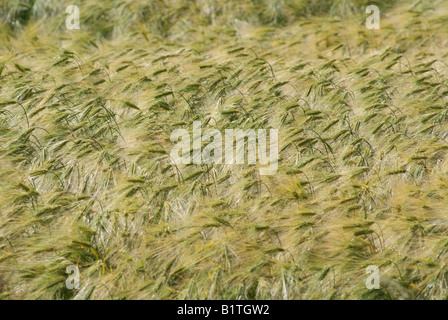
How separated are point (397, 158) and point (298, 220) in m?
1.24

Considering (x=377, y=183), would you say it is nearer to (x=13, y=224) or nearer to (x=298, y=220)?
(x=298, y=220)

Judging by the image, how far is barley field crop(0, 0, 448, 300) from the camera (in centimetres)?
435

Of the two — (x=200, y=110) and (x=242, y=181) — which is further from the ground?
(x=200, y=110)

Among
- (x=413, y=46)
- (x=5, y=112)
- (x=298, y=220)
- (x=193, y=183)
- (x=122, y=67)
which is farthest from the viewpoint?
(x=413, y=46)

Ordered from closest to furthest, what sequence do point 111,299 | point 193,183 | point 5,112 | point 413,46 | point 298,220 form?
1. point 111,299
2. point 298,220
3. point 193,183
4. point 5,112
5. point 413,46

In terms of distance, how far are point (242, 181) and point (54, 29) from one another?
13.8ft

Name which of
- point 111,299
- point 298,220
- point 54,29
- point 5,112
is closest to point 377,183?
point 298,220

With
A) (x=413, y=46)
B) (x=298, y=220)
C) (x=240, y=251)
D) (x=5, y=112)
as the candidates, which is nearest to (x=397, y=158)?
(x=298, y=220)

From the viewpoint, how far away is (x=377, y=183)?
505cm

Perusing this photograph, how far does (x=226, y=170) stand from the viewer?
5141 mm

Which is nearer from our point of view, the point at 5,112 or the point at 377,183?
the point at 377,183

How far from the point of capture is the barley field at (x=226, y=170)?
171 inches
